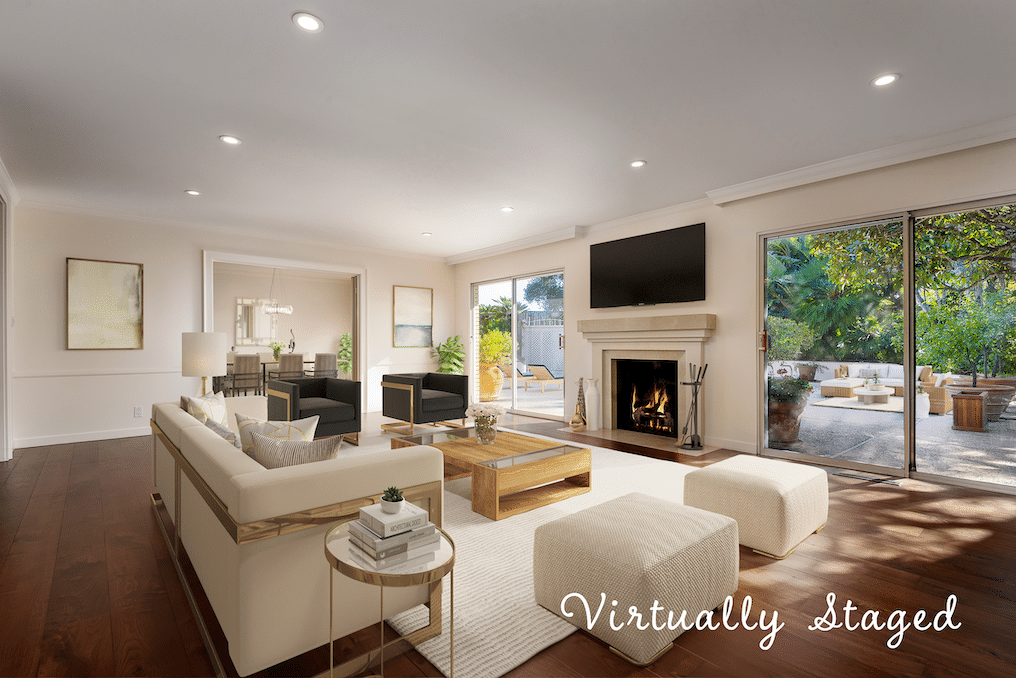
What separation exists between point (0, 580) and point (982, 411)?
5.90 m

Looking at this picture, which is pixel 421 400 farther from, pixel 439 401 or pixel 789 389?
pixel 789 389

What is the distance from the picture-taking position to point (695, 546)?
188 centimetres

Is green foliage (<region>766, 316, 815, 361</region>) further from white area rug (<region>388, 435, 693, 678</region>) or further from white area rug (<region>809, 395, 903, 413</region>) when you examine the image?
white area rug (<region>388, 435, 693, 678</region>)

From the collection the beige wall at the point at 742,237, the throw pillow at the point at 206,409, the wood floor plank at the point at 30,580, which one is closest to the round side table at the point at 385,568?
the wood floor plank at the point at 30,580

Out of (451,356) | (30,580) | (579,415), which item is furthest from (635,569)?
(451,356)

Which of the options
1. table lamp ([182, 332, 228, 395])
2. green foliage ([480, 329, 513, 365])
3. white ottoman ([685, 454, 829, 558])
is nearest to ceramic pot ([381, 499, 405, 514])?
white ottoman ([685, 454, 829, 558])

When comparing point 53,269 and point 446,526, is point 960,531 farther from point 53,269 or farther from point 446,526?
point 53,269

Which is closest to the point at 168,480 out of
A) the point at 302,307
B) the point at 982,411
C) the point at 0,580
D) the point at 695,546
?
the point at 0,580

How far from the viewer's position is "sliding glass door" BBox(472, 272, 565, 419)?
7.00m

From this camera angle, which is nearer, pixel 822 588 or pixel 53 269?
pixel 822 588

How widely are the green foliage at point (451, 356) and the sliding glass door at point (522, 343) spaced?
9.2 inches


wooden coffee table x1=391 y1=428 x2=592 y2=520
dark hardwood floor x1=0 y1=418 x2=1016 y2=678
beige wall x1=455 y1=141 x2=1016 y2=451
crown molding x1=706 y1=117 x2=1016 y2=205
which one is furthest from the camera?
beige wall x1=455 y1=141 x2=1016 y2=451

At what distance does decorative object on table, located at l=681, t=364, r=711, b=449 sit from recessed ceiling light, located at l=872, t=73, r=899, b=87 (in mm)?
2865

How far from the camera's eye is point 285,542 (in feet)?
5.14
